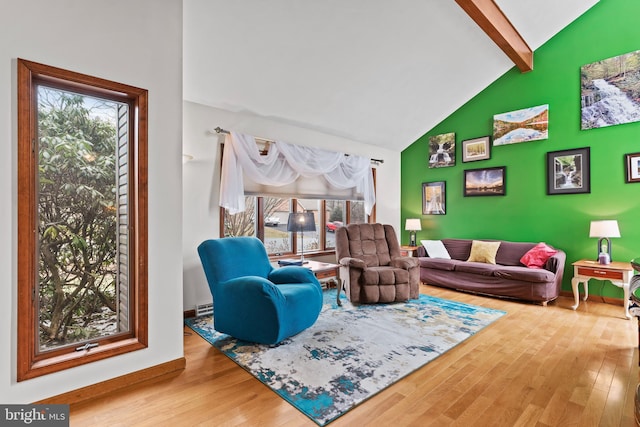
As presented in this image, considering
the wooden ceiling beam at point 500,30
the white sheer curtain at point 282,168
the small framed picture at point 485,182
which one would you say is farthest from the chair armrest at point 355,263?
the wooden ceiling beam at point 500,30

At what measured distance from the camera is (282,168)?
4.28 meters

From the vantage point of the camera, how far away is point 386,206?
6051mm

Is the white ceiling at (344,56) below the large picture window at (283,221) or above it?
above

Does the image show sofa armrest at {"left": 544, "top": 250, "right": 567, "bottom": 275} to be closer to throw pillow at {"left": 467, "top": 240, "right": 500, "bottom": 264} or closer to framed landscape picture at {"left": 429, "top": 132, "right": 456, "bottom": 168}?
throw pillow at {"left": 467, "top": 240, "right": 500, "bottom": 264}

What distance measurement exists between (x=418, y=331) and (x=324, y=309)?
3.68 feet

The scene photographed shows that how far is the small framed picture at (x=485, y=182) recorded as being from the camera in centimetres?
499

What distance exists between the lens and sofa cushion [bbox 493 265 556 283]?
3.85 meters

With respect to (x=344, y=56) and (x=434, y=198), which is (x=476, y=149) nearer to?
(x=434, y=198)

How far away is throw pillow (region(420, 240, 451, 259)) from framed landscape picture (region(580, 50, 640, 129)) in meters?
2.51

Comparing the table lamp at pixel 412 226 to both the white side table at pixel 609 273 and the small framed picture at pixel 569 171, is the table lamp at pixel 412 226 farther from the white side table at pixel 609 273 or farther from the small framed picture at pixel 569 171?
the white side table at pixel 609 273

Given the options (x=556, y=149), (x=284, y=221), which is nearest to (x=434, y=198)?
(x=556, y=149)

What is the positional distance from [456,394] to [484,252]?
10.9 ft

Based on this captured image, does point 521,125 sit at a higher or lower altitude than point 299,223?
higher

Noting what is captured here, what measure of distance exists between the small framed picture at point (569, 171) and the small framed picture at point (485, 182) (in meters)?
0.62
